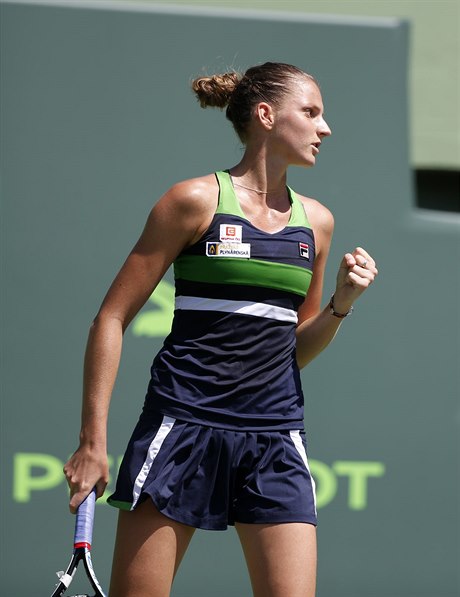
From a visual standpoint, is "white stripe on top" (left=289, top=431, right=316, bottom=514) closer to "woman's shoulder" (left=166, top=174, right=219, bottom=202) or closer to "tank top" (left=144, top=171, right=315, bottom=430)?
"tank top" (left=144, top=171, right=315, bottom=430)

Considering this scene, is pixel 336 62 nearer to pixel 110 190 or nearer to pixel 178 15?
pixel 178 15

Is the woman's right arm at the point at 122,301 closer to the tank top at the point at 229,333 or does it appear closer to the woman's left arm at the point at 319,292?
the tank top at the point at 229,333

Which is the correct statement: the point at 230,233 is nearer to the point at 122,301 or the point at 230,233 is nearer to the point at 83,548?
the point at 122,301

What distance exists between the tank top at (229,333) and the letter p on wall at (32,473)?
74.5 inches

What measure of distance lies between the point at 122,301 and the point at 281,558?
799 mm

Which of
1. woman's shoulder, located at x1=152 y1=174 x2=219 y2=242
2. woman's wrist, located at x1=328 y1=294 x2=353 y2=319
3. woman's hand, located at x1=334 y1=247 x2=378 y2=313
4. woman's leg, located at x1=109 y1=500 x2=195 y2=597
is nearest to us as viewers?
woman's leg, located at x1=109 y1=500 x2=195 y2=597

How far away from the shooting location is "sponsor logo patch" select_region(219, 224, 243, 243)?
2.85 m

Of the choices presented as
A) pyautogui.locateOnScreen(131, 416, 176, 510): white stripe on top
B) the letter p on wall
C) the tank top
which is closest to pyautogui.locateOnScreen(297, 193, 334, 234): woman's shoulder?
the tank top

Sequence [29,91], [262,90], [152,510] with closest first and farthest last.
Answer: [152,510] → [262,90] → [29,91]

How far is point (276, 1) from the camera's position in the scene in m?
4.87

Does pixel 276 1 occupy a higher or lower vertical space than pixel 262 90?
higher

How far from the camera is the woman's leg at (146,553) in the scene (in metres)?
2.71

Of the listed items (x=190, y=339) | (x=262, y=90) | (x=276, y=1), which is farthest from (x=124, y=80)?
(x=190, y=339)

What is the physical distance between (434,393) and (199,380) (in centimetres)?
228
